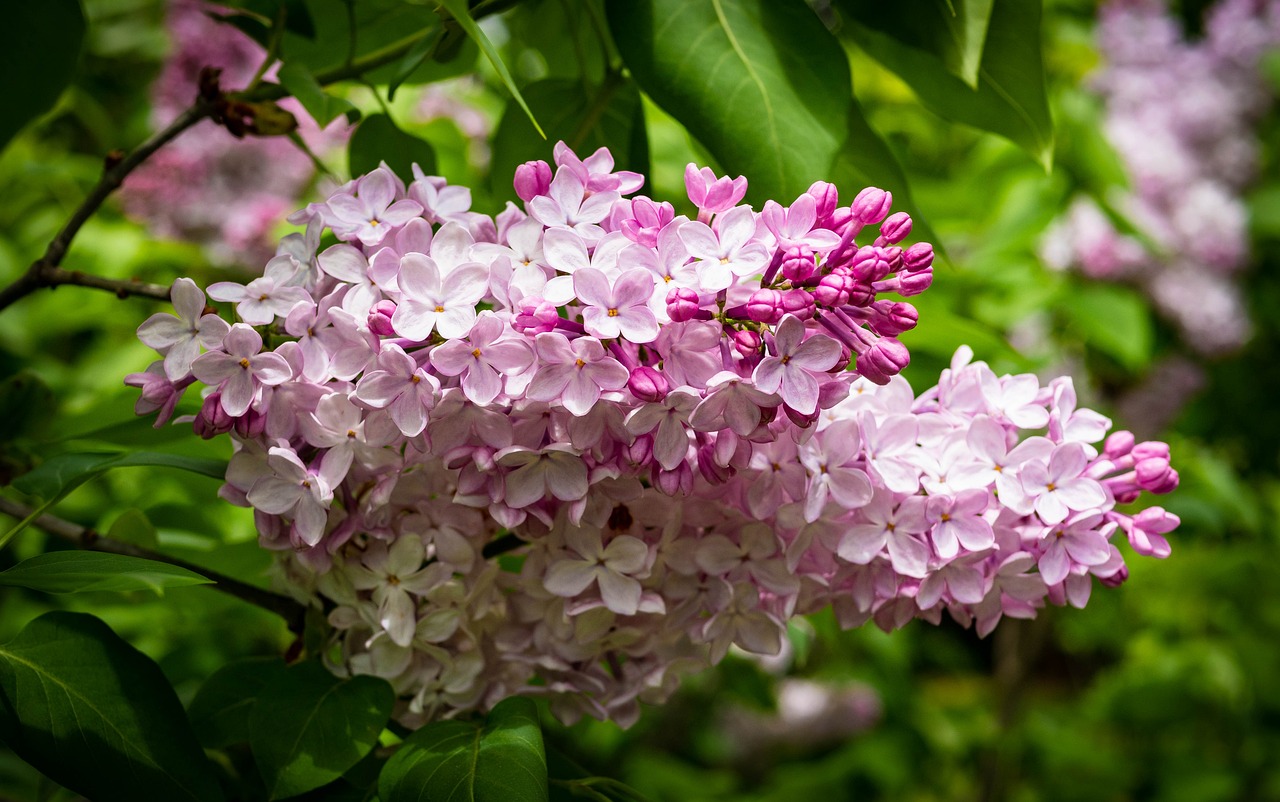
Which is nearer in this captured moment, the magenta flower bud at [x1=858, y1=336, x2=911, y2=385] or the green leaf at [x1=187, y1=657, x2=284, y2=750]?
the magenta flower bud at [x1=858, y1=336, x2=911, y2=385]

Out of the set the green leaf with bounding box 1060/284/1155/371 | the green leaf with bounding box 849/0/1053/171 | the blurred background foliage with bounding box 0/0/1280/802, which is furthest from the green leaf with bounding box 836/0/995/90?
the green leaf with bounding box 1060/284/1155/371

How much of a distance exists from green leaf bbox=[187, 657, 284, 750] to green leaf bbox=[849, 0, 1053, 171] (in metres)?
0.57

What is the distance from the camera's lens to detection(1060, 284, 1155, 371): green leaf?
1.78 meters

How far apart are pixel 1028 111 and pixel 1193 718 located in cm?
236

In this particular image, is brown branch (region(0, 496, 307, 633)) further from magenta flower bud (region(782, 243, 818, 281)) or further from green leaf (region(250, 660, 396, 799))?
magenta flower bud (region(782, 243, 818, 281))

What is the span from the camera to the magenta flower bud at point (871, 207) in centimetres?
54

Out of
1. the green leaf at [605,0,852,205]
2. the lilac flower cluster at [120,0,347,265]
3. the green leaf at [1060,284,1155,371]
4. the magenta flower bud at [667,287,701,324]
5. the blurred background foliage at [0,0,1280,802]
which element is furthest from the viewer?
the lilac flower cluster at [120,0,347,265]

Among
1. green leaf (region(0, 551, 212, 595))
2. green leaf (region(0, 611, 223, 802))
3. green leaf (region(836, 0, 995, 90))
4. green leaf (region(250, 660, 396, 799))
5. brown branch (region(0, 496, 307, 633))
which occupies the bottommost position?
brown branch (region(0, 496, 307, 633))

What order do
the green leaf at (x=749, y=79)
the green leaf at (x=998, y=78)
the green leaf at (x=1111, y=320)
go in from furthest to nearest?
1. the green leaf at (x=1111, y=320)
2. the green leaf at (x=998, y=78)
3. the green leaf at (x=749, y=79)

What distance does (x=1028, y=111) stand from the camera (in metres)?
0.73

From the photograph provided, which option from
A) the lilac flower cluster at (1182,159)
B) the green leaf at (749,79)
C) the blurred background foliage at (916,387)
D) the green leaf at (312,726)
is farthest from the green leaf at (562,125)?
the lilac flower cluster at (1182,159)

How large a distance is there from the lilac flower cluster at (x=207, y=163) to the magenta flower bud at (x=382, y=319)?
1.46m

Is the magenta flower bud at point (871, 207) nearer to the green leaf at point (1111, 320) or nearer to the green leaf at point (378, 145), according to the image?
the green leaf at point (378, 145)

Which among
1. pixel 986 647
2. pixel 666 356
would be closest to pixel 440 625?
pixel 666 356
